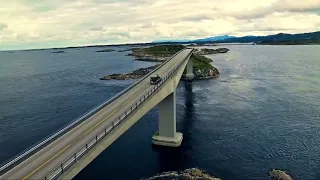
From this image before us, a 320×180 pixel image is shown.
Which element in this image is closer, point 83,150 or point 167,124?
point 83,150

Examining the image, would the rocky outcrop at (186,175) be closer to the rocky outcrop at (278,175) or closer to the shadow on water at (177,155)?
the shadow on water at (177,155)

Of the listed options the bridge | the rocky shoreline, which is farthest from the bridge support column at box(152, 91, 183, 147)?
the rocky shoreline

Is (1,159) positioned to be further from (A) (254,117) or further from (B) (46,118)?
(A) (254,117)

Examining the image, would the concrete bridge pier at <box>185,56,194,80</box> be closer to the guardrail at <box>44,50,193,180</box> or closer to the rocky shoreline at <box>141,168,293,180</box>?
the rocky shoreline at <box>141,168,293,180</box>

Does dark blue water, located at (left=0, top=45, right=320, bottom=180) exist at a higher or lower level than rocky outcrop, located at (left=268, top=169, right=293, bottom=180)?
higher

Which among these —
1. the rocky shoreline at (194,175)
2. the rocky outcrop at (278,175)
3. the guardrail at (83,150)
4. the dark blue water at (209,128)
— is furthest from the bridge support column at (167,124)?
the rocky outcrop at (278,175)

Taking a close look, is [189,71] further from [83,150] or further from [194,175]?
[83,150]

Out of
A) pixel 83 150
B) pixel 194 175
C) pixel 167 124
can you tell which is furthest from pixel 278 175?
pixel 83 150
